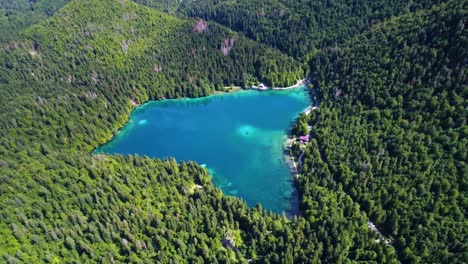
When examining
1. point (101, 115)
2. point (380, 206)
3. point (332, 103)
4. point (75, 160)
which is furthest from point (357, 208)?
point (101, 115)

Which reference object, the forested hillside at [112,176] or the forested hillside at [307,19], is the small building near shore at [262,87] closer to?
the forested hillside at [112,176]

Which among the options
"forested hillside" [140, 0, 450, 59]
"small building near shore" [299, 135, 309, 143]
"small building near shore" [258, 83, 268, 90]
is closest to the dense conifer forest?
"forested hillside" [140, 0, 450, 59]

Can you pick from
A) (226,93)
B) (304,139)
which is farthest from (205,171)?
(226,93)

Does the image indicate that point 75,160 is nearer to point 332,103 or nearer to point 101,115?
point 101,115

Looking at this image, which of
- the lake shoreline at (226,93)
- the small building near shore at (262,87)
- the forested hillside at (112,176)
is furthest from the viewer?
the small building near shore at (262,87)

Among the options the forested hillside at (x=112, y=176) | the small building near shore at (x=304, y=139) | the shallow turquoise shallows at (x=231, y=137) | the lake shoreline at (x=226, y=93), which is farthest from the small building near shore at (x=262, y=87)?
the small building near shore at (x=304, y=139)

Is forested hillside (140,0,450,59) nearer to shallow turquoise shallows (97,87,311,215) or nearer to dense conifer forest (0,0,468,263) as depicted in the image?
dense conifer forest (0,0,468,263)
